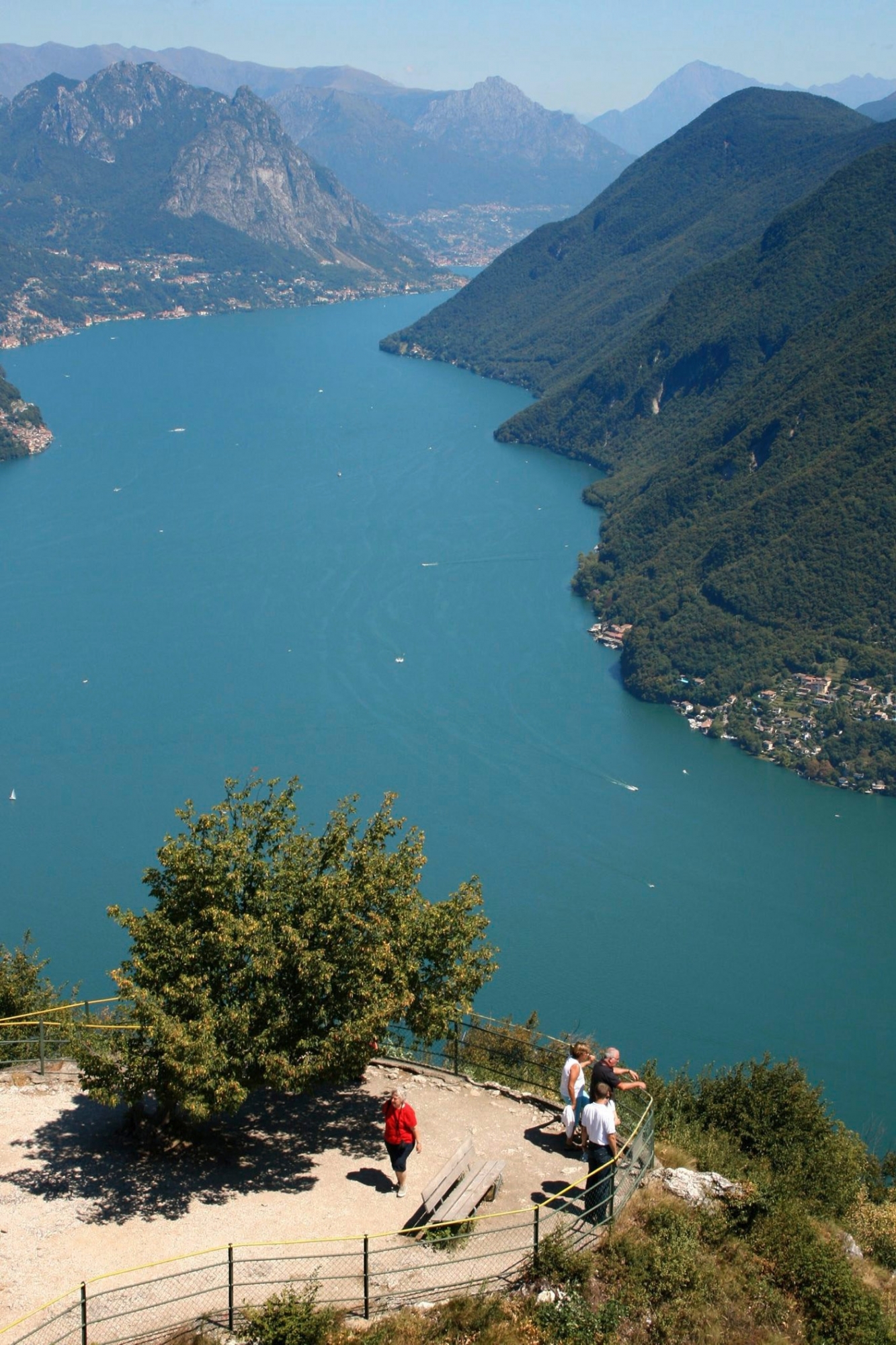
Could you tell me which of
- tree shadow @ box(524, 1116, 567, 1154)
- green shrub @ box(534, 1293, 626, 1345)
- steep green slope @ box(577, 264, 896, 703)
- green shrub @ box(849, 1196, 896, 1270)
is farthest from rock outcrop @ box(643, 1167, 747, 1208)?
steep green slope @ box(577, 264, 896, 703)

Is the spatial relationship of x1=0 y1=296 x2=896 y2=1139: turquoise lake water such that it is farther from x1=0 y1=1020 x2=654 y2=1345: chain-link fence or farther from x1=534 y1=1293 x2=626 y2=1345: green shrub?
x1=534 y1=1293 x2=626 y2=1345: green shrub

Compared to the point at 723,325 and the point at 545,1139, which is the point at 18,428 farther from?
the point at 545,1139

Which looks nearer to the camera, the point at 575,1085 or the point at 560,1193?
the point at 560,1193

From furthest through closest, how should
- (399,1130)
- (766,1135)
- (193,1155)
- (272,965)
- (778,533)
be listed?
1. (778,533)
2. (766,1135)
3. (193,1155)
4. (272,965)
5. (399,1130)

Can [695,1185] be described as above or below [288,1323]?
below

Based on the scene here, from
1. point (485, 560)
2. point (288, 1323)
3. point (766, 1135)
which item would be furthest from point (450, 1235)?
point (485, 560)

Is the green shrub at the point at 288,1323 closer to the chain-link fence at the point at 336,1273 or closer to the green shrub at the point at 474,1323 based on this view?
the chain-link fence at the point at 336,1273

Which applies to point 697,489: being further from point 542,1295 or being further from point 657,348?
point 542,1295

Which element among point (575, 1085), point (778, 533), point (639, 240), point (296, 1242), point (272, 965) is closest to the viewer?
point (296, 1242)
